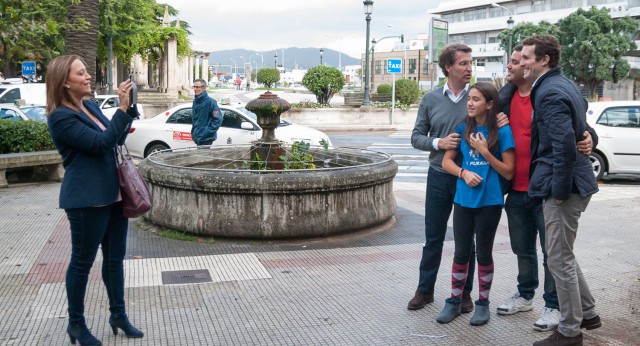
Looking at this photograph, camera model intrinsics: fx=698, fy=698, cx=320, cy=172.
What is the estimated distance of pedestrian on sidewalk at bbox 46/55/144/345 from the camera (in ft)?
14.0

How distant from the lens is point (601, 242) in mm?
8055

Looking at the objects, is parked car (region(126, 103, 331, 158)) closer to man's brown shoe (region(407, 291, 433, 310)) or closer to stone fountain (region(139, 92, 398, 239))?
stone fountain (region(139, 92, 398, 239))

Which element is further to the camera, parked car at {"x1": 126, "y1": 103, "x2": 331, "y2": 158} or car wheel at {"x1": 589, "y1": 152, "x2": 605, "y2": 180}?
parked car at {"x1": 126, "y1": 103, "x2": 331, "y2": 158}

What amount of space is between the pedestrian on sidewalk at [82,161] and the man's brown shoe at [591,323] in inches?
129

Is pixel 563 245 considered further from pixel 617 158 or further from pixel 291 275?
pixel 617 158

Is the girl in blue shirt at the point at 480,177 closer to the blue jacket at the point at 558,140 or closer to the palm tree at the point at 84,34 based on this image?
the blue jacket at the point at 558,140

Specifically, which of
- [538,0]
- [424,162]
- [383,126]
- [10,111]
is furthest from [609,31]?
[10,111]

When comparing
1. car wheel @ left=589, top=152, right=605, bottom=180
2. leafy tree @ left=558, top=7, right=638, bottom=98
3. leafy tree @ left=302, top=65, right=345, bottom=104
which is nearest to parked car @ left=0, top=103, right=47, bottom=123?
car wheel @ left=589, top=152, right=605, bottom=180

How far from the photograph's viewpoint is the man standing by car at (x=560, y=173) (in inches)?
173

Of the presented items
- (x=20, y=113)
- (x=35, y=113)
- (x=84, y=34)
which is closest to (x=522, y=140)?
(x=84, y=34)

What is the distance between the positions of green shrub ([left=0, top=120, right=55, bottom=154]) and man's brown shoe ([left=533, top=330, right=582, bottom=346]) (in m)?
10.5

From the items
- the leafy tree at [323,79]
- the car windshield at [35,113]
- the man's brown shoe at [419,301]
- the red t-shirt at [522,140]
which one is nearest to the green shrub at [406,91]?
the leafy tree at [323,79]

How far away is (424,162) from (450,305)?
13.3 m

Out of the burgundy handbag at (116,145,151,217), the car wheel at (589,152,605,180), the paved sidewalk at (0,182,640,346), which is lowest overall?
the paved sidewalk at (0,182,640,346)
